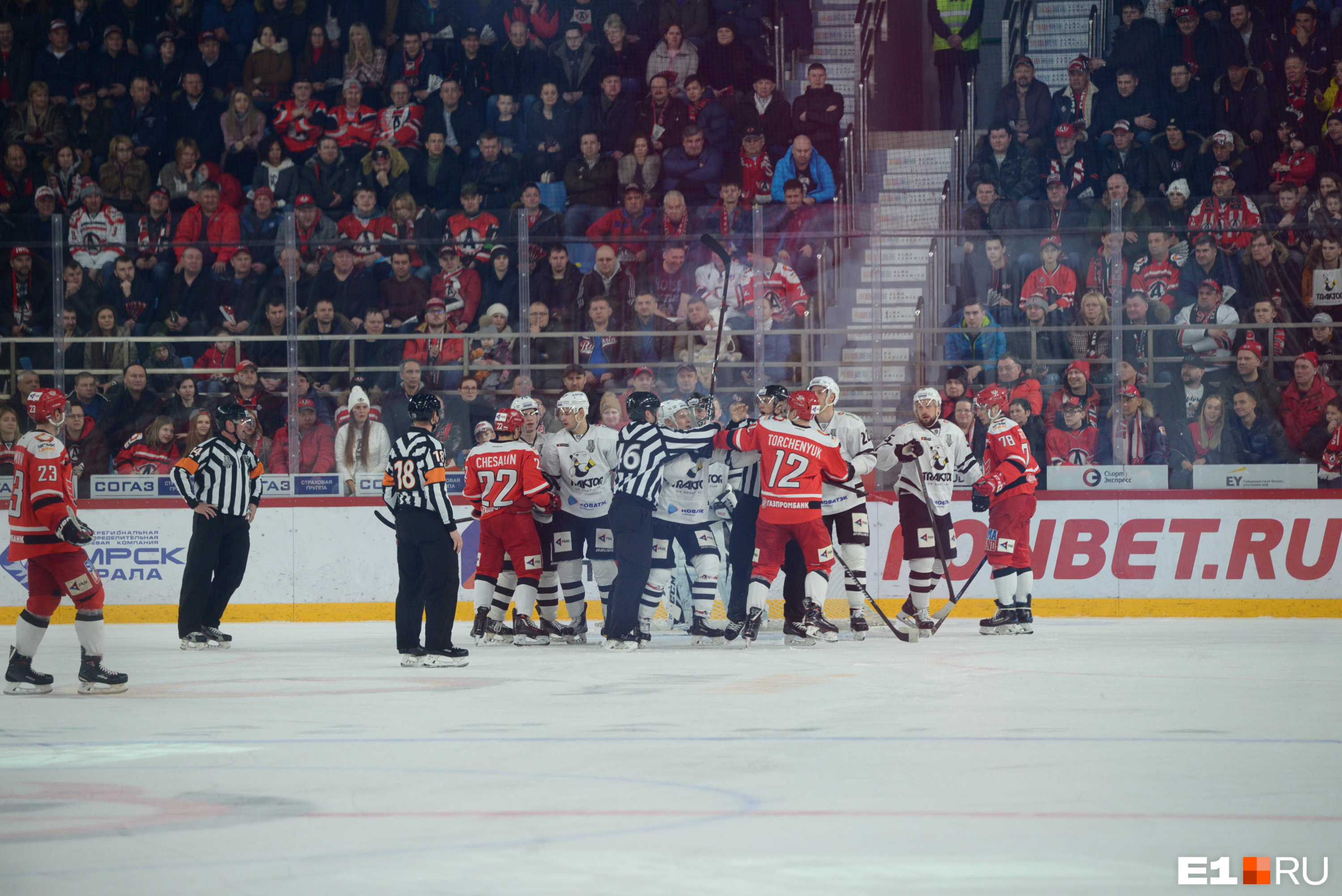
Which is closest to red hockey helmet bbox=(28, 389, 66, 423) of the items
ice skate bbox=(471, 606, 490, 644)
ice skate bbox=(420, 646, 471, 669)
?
ice skate bbox=(420, 646, 471, 669)

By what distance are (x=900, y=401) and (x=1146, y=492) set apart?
1.99 metres

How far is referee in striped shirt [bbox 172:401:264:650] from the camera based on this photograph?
364 inches

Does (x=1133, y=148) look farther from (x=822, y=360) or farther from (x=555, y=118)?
(x=555, y=118)

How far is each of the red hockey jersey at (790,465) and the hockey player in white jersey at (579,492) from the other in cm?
96

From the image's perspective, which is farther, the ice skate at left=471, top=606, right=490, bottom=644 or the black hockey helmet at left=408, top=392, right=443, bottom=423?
the ice skate at left=471, top=606, right=490, bottom=644

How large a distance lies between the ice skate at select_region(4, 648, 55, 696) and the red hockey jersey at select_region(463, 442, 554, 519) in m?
2.81

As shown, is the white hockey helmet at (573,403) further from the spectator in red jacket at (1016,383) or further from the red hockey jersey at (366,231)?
the spectator in red jacket at (1016,383)

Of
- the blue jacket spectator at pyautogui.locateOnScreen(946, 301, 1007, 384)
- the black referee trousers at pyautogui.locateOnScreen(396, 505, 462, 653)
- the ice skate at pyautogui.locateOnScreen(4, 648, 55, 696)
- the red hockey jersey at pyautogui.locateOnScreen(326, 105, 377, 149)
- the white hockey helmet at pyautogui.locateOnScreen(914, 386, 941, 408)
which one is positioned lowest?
the ice skate at pyautogui.locateOnScreen(4, 648, 55, 696)

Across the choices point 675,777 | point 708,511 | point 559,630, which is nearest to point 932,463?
point 708,511

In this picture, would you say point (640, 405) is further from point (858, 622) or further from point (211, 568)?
point (211, 568)

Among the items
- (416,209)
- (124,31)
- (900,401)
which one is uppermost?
(124,31)

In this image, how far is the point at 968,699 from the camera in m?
6.25

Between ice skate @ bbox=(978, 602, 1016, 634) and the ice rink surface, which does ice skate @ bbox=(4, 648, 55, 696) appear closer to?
the ice rink surface

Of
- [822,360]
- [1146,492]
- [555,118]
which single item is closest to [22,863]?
[822,360]
